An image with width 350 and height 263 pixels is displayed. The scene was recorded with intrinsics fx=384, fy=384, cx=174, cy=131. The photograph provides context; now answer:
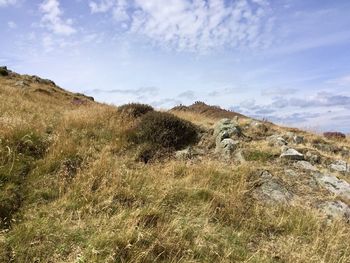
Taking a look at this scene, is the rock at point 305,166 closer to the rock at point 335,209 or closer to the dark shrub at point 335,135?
the rock at point 335,209

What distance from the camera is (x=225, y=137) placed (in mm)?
11508

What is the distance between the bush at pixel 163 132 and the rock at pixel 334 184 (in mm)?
3845

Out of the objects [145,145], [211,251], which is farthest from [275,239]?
[145,145]

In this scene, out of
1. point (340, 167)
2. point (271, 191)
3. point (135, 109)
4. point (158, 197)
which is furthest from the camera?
point (135, 109)

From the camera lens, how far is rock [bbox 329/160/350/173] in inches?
425

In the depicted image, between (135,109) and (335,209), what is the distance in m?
7.65

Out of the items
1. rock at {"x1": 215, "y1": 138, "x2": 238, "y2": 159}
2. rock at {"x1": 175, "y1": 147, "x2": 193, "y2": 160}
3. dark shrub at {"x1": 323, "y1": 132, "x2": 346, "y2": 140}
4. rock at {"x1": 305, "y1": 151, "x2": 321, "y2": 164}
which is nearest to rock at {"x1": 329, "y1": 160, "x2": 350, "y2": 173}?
rock at {"x1": 305, "y1": 151, "x2": 321, "y2": 164}

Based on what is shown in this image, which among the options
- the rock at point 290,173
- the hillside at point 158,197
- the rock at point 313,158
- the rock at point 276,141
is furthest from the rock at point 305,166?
the rock at point 276,141

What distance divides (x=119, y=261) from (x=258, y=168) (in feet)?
16.7

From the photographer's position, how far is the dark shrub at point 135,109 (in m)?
13.2

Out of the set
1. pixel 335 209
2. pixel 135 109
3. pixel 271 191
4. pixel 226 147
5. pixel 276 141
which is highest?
pixel 135 109

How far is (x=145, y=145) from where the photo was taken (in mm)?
9969

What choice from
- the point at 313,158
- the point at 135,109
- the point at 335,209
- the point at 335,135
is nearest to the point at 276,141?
the point at 313,158

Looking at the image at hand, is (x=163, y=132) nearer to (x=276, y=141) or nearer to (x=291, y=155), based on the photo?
(x=291, y=155)
